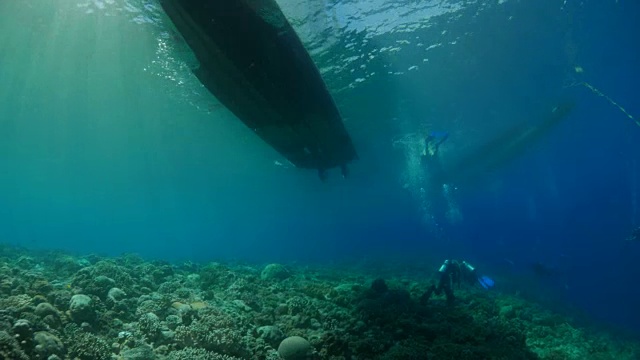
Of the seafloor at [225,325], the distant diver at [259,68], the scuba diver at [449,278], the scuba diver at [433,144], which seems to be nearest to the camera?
the distant diver at [259,68]

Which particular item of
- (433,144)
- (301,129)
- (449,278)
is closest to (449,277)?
(449,278)

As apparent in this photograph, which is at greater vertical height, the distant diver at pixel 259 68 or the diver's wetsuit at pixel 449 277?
the distant diver at pixel 259 68

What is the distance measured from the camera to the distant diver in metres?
5.26

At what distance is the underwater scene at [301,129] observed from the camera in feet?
20.3

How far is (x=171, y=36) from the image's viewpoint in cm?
1462

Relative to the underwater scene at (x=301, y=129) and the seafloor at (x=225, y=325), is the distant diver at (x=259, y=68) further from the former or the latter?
the seafloor at (x=225, y=325)

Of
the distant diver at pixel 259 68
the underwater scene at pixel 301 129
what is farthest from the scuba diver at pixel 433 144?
the distant diver at pixel 259 68

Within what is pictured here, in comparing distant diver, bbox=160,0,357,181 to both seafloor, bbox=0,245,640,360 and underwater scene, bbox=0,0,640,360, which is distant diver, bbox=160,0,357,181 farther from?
seafloor, bbox=0,245,640,360

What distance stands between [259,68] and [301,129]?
10.2 feet

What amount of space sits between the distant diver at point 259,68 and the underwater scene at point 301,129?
4 centimetres

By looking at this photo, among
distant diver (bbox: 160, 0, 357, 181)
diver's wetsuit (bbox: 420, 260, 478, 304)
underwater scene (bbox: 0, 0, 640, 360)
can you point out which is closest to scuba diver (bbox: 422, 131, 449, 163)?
underwater scene (bbox: 0, 0, 640, 360)

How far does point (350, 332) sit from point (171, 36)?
14.0 meters

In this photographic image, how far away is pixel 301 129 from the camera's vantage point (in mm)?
9469

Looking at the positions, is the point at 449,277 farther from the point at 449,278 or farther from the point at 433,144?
the point at 433,144
